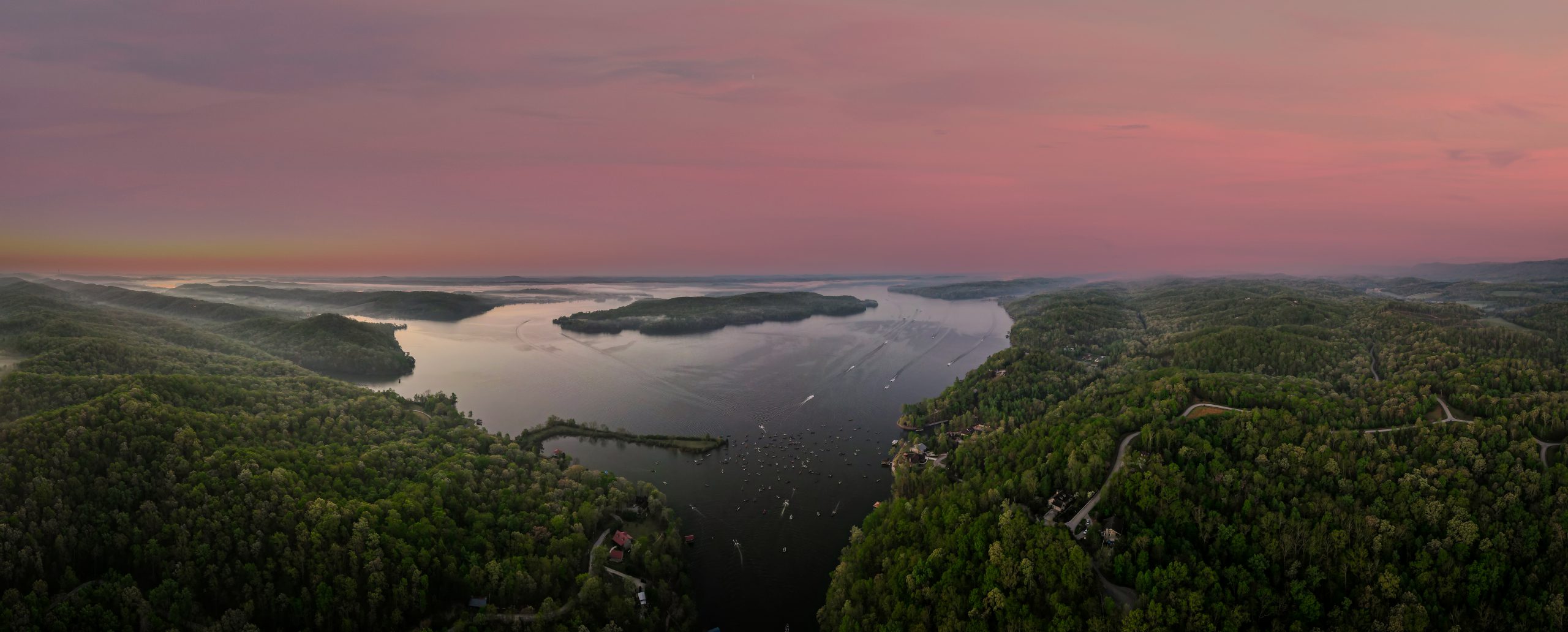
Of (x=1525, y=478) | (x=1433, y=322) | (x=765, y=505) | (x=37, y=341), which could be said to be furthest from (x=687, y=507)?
(x=1433, y=322)

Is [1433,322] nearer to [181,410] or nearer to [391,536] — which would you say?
[391,536]

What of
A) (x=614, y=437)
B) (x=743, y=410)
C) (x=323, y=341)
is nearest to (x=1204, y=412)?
(x=743, y=410)

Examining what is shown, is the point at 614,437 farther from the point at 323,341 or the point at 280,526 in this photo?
the point at 323,341

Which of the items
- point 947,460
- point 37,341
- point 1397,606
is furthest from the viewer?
point 37,341

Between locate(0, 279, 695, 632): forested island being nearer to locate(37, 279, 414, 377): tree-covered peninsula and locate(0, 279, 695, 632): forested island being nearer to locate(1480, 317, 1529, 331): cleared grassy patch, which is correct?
locate(37, 279, 414, 377): tree-covered peninsula

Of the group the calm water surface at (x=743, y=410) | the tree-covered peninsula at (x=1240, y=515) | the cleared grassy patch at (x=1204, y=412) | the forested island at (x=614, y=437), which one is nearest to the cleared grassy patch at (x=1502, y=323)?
the tree-covered peninsula at (x=1240, y=515)

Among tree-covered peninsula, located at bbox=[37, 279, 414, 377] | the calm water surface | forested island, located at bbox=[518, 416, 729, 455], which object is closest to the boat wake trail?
the calm water surface

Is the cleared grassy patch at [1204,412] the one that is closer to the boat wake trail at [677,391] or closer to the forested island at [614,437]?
the forested island at [614,437]
